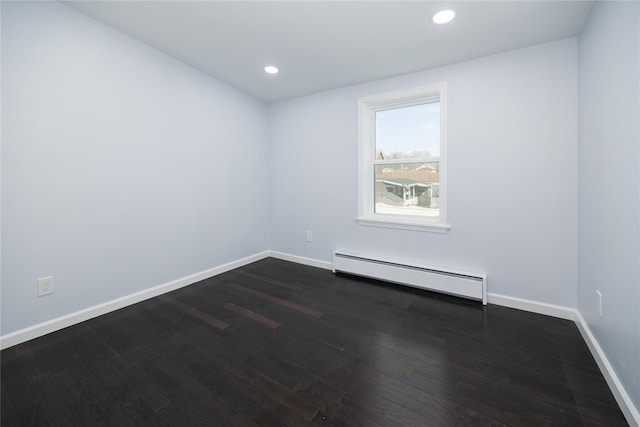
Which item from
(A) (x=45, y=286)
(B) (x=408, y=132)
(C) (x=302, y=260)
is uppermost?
(B) (x=408, y=132)

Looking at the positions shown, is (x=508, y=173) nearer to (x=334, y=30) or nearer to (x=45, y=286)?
(x=334, y=30)

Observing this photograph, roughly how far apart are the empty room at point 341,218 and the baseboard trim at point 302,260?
0.85 ft

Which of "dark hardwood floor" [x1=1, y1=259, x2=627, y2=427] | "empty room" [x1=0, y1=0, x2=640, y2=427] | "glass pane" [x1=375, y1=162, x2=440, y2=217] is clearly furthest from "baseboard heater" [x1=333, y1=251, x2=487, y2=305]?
"glass pane" [x1=375, y1=162, x2=440, y2=217]

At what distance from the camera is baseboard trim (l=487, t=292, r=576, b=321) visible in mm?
2219

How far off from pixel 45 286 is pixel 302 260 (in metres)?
2.58

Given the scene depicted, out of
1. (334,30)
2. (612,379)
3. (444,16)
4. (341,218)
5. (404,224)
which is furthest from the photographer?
(341,218)

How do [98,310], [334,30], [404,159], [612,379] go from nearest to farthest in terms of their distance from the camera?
[612,379] < [334,30] < [98,310] < [404,159]

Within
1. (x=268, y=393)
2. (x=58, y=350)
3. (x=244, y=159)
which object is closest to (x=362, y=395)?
(x=268, y=393)

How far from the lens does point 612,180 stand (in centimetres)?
150

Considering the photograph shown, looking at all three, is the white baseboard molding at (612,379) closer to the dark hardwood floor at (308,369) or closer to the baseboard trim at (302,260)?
the dark hardwood floor at (308,369)

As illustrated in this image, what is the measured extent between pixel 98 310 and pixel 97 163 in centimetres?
127

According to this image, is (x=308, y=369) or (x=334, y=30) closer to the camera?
(x=308, y=369)

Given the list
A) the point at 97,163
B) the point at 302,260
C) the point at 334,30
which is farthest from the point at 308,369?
the point at 334,30

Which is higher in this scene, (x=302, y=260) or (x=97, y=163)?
(x=97, y=163)
